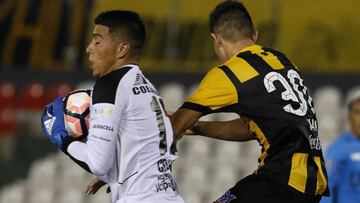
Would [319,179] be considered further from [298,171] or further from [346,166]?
[346,166]

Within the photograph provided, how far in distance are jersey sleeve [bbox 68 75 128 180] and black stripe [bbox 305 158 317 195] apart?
39.4 inches

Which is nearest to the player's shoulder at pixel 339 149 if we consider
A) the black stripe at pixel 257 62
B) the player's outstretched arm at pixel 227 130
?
the player's outstretched arm at pixel 227 130

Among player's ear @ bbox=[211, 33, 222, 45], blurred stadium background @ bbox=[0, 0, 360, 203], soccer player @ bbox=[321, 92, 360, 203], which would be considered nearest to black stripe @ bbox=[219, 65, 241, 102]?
player's ear @ bbox=[211, 33, 222, 45]

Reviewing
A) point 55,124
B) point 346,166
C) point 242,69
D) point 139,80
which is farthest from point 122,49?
point 346,166

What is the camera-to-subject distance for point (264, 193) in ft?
17.0

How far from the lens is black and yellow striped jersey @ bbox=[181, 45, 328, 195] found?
5.10 metres

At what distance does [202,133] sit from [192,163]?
7095 millimetres

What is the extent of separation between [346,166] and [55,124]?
3.76 metres

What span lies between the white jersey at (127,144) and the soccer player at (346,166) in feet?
11.6

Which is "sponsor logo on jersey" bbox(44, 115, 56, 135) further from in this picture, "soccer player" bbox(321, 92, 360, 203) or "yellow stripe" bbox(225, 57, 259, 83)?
"soccer player" bbox(321, 92, 360, 203)

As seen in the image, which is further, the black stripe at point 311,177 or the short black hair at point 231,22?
the short black hair at point 231,22

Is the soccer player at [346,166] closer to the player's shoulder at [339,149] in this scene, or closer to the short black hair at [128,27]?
the player's shoulder at [339,149]

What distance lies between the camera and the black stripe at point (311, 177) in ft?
16.9

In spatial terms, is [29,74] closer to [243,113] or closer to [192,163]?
[192,163]
